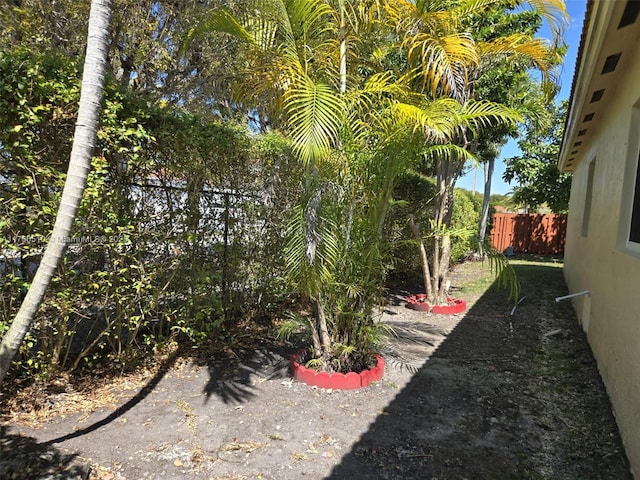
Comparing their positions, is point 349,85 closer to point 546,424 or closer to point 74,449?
point 546,424

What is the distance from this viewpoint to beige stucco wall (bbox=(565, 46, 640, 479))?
3.07 m

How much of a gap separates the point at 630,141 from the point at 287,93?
10.5ft

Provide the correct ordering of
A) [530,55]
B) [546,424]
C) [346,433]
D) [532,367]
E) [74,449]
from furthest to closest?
[530,55] → [532,367] → [546,424] → [346,433] → [74,449]

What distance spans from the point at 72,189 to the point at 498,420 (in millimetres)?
3723

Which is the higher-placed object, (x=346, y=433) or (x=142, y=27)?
(x=142, y=27)

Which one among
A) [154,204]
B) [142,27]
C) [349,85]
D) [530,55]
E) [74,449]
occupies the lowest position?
[74,449]

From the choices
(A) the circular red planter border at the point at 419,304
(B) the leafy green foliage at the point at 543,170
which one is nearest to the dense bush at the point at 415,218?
(A) the circular red planter border at the point at 419,304

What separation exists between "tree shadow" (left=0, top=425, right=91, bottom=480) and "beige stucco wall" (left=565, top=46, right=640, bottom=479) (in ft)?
12.2

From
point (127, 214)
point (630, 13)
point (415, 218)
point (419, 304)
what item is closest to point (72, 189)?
point (127, 214)

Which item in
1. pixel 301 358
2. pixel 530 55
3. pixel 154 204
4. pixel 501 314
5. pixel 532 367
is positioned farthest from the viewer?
pixel 501 314

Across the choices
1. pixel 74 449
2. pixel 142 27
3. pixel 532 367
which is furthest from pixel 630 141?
pixel 142 27

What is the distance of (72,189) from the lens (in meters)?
2.28

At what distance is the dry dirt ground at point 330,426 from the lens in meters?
2.78

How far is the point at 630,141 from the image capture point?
370 cm
